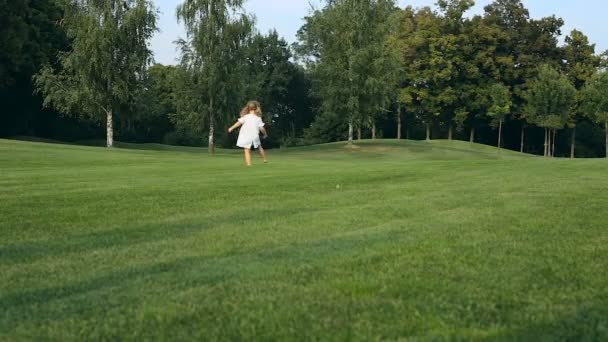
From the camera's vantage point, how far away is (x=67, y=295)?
409 centimetres

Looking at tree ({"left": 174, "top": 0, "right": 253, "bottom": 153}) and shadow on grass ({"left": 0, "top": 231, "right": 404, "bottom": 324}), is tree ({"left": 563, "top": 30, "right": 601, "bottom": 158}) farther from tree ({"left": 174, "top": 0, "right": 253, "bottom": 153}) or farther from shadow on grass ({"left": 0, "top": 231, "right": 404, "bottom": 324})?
shadow on grass ({"left": 0, "top": 231, "right": 404, "bottom": 324})

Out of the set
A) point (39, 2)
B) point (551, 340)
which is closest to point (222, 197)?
point (551, 340)

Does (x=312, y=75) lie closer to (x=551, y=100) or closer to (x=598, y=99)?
(x=551, y=100)

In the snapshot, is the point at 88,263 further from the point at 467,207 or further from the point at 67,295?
the point at 467,207

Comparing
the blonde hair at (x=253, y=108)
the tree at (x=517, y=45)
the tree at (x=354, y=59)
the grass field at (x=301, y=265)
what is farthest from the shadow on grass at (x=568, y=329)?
the tree at (x=517, y=45)

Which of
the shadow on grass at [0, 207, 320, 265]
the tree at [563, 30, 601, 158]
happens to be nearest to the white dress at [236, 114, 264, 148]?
the shadow on grass at [0, 207, 320, 265]

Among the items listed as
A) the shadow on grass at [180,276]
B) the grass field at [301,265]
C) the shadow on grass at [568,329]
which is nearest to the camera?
the shadow on grass at [568,329]

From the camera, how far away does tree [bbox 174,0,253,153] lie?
1758 inches

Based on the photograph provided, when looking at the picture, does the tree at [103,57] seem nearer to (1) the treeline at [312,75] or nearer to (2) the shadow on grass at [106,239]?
(1) the treeline at [312,75]

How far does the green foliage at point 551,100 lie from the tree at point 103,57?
3706 cm

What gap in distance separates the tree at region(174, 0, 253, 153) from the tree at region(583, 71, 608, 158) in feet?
105

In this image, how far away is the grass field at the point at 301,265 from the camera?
3381mm

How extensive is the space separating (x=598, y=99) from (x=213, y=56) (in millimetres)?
35288

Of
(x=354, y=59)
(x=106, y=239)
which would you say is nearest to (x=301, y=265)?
(x=106, y=239)
